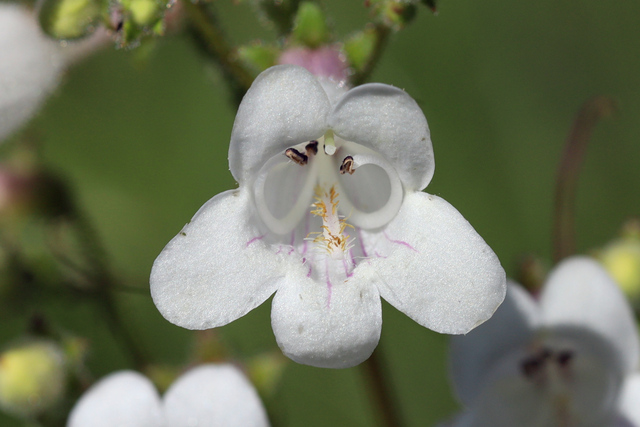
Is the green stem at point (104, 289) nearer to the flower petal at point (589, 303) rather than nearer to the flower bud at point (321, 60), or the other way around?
the flower bud at point (321, 60)

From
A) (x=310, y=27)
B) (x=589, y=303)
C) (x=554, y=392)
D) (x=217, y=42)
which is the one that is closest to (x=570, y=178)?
(x=589, y=303)

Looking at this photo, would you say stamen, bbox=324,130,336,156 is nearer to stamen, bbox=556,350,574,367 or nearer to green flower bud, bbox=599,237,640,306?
stamen, bbox=556,350,574,367

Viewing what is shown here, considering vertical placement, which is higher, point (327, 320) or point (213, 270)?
point (213, 270)

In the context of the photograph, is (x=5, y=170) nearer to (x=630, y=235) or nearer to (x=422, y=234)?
(x=422, y=234)

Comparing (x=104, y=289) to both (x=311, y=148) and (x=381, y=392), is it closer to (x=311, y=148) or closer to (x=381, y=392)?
(x=381, y=392)

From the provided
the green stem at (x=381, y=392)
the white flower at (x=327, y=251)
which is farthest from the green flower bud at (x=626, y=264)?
the white flower at (x=327, y=251)

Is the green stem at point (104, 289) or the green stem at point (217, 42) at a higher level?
the green stem at point (217, 42)
